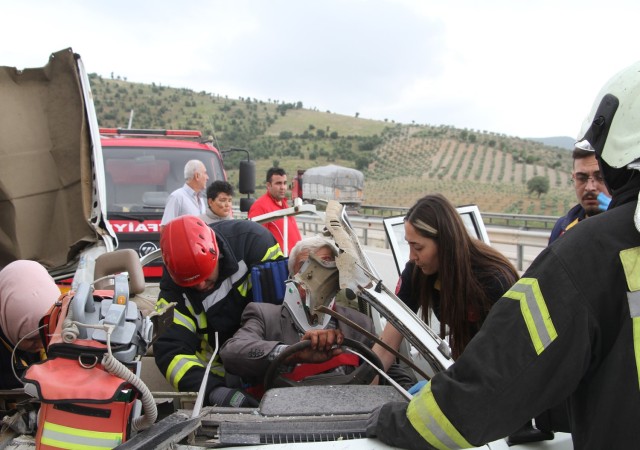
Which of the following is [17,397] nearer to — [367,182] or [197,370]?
[197,370]

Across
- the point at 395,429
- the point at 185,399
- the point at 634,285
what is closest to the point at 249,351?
the point at 185,399

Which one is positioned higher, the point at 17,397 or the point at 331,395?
the point at 331,395

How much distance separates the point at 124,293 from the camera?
2.16 meters

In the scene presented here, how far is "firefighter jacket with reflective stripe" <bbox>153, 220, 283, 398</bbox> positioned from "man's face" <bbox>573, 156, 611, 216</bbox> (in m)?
2.02

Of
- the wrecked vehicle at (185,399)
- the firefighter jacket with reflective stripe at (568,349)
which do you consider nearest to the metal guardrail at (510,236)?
the wrecked vehicle at (185,399)

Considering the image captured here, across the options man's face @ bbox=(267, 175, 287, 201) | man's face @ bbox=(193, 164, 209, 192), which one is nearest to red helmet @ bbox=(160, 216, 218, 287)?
man's face @ bbox=(193, 164, 209, 192)

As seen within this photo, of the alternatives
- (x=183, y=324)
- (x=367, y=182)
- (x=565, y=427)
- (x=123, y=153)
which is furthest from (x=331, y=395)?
(x=367, y=182)

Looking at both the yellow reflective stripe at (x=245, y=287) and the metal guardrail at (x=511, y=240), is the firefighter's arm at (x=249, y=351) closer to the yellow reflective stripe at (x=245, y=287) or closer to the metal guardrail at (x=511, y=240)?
the yellow reflective stripe at (x=245, y=287)

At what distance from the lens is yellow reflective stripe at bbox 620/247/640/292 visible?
138cm

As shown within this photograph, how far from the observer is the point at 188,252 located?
314cm

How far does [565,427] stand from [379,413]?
1.98 feet

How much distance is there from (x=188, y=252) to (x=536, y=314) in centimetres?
210

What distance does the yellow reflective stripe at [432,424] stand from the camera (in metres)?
1.53

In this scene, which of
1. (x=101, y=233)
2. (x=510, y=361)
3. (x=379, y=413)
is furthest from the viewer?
(x=101, y=233)
